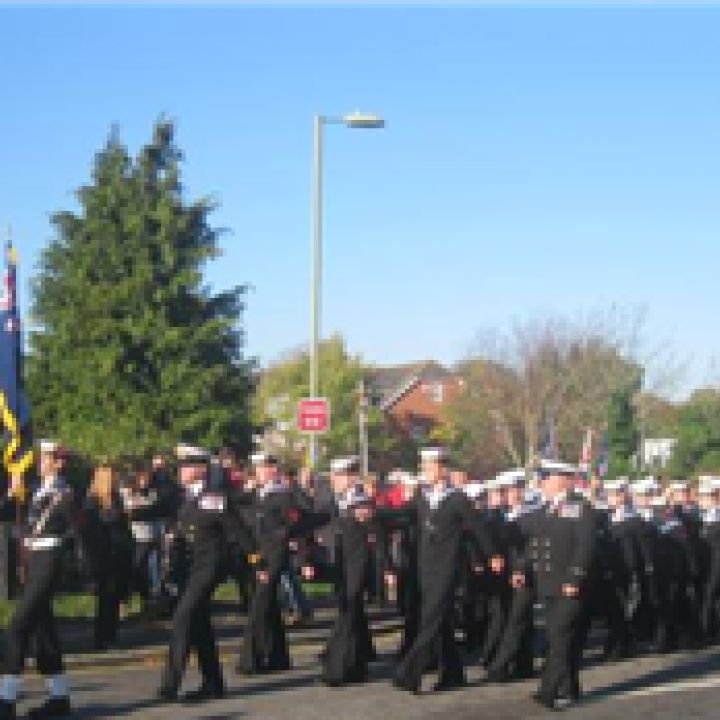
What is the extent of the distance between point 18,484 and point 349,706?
4.29 m

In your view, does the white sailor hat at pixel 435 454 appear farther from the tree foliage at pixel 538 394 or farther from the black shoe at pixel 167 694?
the tree foliage at pixel 538 394

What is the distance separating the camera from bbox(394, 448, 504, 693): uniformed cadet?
1309 centimetres

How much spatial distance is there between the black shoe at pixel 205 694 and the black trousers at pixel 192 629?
2 cm

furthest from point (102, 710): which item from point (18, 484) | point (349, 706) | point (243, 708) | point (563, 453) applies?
point (563, 453)

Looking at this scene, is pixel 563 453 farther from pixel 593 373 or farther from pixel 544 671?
pixel 544 671

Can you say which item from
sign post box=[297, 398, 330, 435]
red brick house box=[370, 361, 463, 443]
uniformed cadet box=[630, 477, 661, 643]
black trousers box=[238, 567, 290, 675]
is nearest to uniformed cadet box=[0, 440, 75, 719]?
black trousers box=[238, 567, 290, 675]

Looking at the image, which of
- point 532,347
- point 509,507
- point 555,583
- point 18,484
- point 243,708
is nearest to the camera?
point 243,708

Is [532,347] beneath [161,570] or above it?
above

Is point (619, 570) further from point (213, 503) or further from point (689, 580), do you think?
point (213, 503)

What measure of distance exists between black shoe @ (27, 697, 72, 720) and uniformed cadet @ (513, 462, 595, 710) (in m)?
3.88

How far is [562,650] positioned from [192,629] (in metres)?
3.11

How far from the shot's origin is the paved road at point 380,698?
12.1 meters

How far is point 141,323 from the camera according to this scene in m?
33.0

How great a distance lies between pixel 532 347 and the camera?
2224 inches
